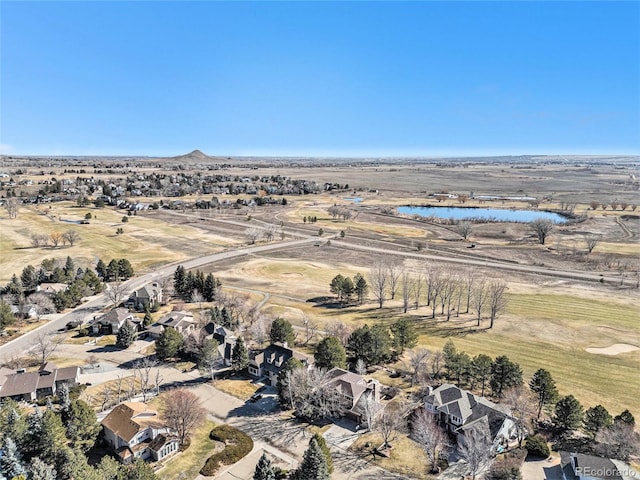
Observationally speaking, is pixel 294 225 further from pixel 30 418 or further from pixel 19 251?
pixel 30 418

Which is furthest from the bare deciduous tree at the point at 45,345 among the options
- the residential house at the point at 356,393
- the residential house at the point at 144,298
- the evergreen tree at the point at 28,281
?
the residential house at the point at 356,393

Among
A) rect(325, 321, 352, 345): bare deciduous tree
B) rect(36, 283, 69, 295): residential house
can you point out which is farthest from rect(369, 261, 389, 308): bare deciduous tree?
rect(36, 283, 69, 295): residential house

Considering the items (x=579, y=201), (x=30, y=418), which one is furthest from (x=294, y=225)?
(x=579, y=201)

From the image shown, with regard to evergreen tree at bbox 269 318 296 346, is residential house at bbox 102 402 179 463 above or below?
below

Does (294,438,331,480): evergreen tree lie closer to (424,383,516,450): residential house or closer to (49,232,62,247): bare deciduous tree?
(424,383,516,450): residential house

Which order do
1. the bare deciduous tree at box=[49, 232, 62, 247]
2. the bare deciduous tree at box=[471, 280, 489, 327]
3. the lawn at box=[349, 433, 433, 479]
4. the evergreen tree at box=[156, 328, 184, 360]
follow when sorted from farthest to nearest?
the bare deciduous tree at box=[49, 232, 62, 247] → the bare deciduous tree at box=[471, 280, 489, 327] → the evergreen tree at box=[156, 328, 184, 360] → the lawn at box=[349, 433, 433, 479]

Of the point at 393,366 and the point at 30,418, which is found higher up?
the point at 30,418

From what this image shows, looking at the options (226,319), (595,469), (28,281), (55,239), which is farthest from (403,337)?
(55,239)
